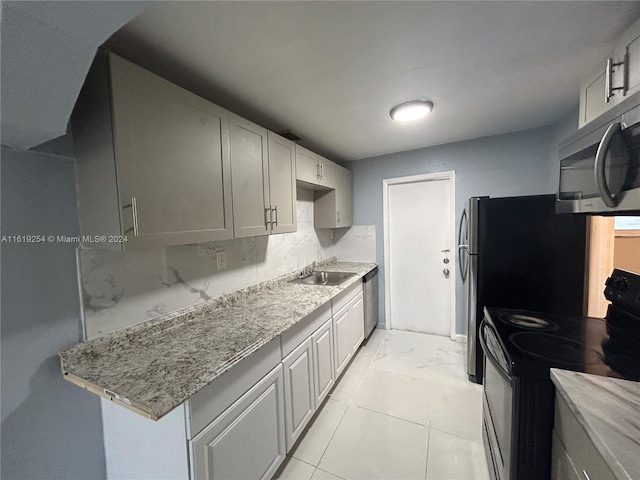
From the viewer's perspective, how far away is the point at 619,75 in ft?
3.51

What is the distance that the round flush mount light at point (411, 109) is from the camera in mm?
1742

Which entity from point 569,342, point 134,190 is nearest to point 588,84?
point 569,342

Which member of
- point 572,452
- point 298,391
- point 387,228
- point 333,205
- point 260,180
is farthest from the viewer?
point 387,228

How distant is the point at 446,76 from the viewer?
4.76 ft

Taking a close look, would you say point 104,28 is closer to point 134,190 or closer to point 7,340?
point 134,190

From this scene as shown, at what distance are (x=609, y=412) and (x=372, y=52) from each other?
1617mm

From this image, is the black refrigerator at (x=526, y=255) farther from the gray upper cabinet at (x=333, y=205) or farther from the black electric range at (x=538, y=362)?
the gray upper cabinet at (x=333, y=205)

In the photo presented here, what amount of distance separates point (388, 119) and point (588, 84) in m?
1.14

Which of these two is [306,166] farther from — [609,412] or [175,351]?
[609,412]

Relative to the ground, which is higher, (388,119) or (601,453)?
(388,119)

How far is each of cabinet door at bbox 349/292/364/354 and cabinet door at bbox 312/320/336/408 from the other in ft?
1.51

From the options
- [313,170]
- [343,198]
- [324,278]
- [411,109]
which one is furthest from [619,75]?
[324,278]

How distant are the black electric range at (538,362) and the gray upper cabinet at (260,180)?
147 cm

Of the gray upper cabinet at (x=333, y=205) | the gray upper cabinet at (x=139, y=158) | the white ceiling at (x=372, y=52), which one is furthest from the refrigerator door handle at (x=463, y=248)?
the gray upper cabinet at (x=139, y=158)
